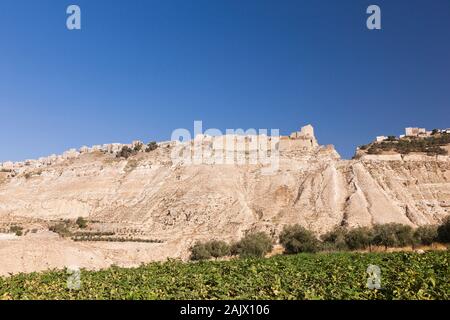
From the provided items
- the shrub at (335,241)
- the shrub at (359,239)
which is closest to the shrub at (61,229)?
the shrub at (335,241)

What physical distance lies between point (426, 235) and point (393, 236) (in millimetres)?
2760

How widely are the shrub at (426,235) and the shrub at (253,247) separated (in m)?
11.4

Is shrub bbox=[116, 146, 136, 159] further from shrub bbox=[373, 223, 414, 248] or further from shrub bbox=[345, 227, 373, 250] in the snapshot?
shrub bbox=[373, 223, 414, 248]

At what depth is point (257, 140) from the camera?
7194 cm

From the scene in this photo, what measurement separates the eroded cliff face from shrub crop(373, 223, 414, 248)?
30.0 feet

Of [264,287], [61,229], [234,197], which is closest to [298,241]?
[234,197]

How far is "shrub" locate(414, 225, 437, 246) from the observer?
3266 centimetres

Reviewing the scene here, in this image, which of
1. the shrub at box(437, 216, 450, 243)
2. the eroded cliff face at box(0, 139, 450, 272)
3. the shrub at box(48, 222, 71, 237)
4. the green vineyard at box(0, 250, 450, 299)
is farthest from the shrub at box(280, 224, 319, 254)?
the shrub at box(48, 222, 71, 237)

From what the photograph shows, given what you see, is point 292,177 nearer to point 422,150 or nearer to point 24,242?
point 422,150

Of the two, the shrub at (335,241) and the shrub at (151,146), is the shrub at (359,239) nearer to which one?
the shrub at (335,241)

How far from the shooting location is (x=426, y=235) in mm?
33000

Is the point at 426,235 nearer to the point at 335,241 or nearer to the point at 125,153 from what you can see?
the point at 335,241
